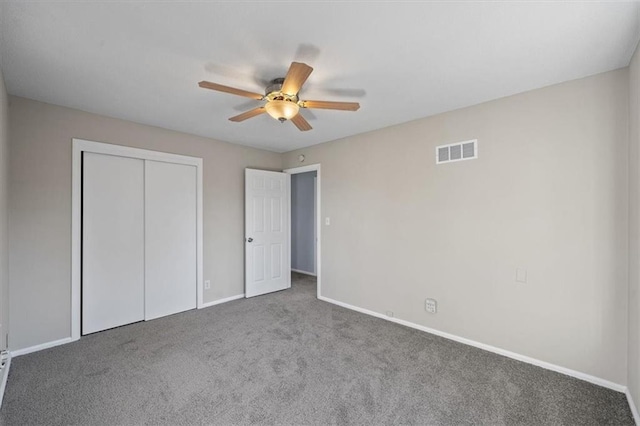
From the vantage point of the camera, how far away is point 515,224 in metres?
2.54

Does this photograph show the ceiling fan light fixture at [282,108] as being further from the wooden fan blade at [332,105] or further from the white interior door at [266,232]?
the white interior door at [266,232]

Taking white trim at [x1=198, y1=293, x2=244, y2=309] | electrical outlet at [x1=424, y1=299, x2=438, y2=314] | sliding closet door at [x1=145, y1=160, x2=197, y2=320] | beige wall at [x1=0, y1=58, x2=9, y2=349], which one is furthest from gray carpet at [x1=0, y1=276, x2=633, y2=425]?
white trim at [x1=198, y1=293, x2=244, y2=309]

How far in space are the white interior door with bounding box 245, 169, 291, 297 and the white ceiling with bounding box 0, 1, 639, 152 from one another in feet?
6.01

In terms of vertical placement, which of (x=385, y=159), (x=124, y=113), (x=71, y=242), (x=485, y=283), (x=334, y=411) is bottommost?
(x=334, y=411)

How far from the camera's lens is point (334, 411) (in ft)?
6.19

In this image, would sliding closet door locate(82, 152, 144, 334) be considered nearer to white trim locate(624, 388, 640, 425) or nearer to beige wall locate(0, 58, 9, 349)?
beige wall locate(0, 58, 9, 349)

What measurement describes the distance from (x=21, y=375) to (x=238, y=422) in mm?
1932

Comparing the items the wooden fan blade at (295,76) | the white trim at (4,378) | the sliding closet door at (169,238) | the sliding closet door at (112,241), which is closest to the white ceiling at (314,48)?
the wooden fan blade at (295,76)

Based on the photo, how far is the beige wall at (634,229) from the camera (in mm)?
1809

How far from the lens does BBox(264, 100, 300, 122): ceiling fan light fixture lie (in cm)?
210

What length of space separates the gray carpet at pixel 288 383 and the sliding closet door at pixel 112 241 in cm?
27

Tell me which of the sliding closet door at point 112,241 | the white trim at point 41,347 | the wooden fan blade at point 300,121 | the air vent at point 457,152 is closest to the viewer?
the wooden fan blade at point 300,121

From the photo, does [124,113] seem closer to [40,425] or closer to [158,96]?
[158,96]

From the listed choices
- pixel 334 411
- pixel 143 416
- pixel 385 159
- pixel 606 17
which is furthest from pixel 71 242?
pixel 606 17
